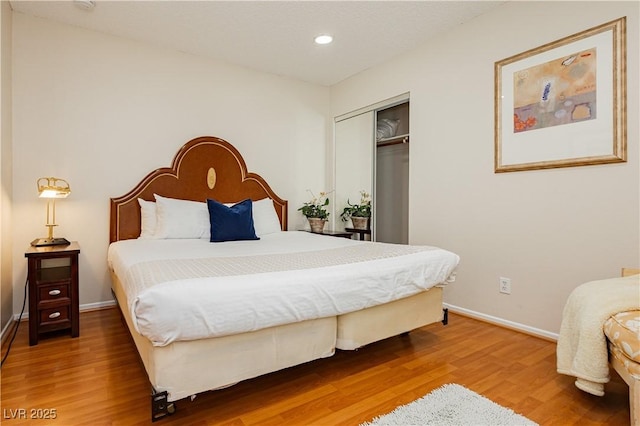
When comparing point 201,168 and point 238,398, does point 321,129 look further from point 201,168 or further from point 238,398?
point 238,398

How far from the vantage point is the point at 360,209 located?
4.30 metres

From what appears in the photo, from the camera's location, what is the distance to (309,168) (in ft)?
14.9

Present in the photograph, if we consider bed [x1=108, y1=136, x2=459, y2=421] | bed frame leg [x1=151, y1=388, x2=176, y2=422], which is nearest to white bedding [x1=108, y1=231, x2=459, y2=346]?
bed [x1=108, y1=136, x2=459, y2=421]

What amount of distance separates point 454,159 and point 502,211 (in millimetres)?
637

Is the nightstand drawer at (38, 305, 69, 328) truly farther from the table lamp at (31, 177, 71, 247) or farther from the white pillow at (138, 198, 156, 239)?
the white pillow at (138, 198, 156, 239)

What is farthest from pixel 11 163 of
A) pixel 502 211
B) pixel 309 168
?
pixel 502 211

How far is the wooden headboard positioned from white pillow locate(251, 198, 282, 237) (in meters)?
0.25

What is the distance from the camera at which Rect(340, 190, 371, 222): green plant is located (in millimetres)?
4199

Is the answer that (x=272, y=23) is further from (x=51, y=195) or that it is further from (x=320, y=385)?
(x=320, y=385)

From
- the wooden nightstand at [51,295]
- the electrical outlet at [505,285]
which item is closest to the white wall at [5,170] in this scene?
the wooden nightstand at [51,295]

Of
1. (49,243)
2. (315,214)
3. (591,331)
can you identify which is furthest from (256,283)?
(315,214)

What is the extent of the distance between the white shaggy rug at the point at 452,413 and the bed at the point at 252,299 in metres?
0.44

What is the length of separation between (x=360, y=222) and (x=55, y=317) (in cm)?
306

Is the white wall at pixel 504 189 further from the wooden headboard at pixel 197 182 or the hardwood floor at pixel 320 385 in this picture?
the wooden headboard at pixel 197 182
